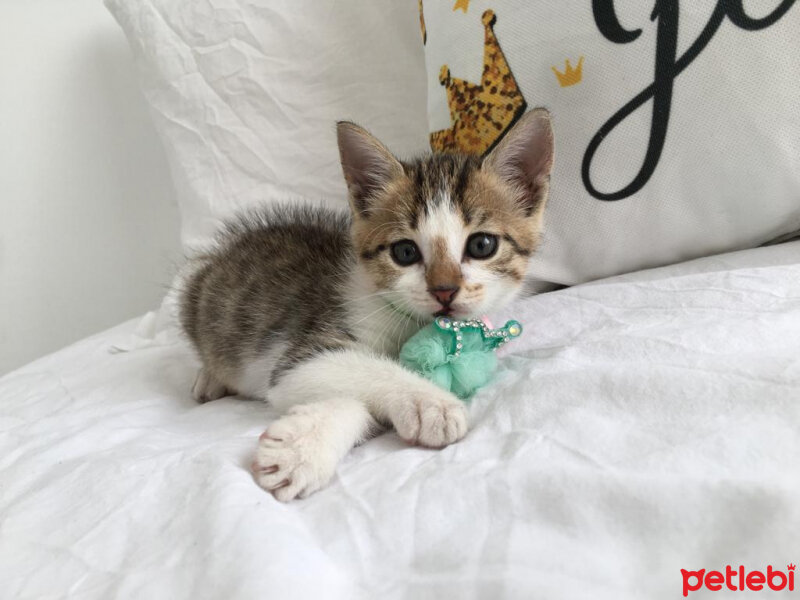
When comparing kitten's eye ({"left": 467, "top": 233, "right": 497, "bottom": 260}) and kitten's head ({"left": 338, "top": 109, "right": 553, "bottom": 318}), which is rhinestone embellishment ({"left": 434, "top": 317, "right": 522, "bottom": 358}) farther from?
kitten's eye ({"left": 467, "top": 233, "right": 497, "bottom": 260})

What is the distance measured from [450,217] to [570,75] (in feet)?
1.15

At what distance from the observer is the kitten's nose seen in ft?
2.85

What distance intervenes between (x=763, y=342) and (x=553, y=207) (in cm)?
49

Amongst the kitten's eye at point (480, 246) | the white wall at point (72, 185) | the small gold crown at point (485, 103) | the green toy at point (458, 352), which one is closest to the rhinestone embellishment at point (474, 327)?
the green toy at point (458, 352)

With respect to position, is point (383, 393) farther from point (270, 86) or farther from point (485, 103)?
point (270, 86)

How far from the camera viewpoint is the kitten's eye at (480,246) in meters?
0.94

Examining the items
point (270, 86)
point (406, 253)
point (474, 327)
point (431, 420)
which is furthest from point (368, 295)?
point (270, 86)

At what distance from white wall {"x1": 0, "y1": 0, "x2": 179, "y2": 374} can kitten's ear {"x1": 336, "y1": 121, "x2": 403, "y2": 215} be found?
3.96ft

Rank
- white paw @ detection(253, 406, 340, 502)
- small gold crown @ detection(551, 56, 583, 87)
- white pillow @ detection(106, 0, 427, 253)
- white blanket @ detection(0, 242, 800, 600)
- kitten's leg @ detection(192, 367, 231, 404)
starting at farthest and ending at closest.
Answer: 1. white pillow @ detection(106, 0, 427, 253)
2. kitten's leg @ detection(192, 367, 231, 404)
3. small gold crown @ detection(551, 56, 583, 87)
4. white paw @ detection(253, 406, 340, 502)
5. white blanket @ detection(0, 242, 800, 600)

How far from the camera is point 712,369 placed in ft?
2.11

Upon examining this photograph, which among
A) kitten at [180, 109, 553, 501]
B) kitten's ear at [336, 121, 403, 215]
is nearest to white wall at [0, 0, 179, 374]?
kitten at [180, 109, 553, 501]

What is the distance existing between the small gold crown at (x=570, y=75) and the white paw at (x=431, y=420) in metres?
0.63

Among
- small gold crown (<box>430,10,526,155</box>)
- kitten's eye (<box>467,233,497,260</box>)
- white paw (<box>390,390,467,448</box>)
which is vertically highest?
small gold crown (<box>430,10,526,155</box>)

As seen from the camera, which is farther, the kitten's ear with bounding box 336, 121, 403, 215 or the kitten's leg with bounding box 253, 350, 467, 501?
the kitten's ear with bounding box 336, 121, 403, 215
